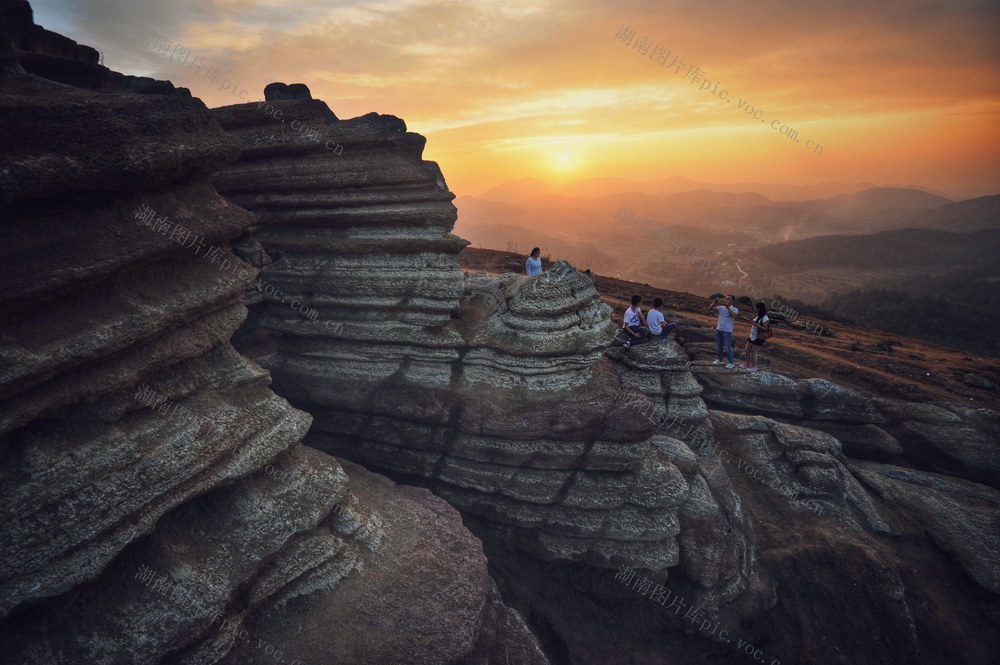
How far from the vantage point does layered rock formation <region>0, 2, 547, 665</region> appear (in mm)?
6688

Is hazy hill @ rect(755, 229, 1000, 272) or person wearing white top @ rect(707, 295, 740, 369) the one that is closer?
person wearing white top @ rect(707, 295, 740, 369)

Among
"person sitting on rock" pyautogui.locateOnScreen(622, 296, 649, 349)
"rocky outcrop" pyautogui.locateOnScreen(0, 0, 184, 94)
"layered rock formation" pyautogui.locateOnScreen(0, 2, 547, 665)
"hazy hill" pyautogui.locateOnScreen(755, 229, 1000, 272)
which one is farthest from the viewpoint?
"hazy hill" pyautogui.locateOnScreen(755, 229, 1000, 272)

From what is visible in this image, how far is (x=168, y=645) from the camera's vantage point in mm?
7105

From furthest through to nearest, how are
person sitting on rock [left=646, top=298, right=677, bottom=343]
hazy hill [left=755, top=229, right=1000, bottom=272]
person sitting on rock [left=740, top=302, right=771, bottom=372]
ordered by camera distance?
hazy hill [left=755, top=229, right=1000, bottom=272], person sitting on rock [left=740, top=302, right=771, bottom=372], person sitting on rock [left=646, top=298, right=677, bottom=343]

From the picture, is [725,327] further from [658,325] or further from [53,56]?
[53,56]

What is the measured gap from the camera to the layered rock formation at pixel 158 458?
263 inches

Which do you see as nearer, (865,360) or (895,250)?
(865,360)

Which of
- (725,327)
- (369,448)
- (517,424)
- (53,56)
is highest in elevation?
(53,56)

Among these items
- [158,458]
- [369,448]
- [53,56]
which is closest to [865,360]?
[369,448]

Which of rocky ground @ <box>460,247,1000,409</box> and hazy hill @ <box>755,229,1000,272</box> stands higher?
hazy hill @ <box>755,229,1000,272</box>

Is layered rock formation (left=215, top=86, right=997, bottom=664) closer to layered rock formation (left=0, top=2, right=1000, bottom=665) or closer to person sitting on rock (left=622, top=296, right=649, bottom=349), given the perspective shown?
layered rock formation (left=0, top=2, right=1000, bottom=665)

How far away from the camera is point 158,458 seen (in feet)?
25.4

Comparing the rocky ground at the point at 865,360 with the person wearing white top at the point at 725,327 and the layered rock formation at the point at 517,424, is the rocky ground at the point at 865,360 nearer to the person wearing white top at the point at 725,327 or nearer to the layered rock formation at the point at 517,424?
the person wearing white top at the point at 725,327

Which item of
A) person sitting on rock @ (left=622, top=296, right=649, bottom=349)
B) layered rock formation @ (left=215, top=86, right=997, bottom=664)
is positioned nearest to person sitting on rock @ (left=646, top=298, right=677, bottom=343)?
person sitting on rock @ (left=622, top=296, right=649, bottom=349)
